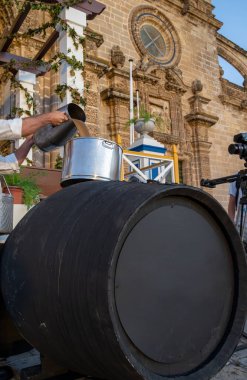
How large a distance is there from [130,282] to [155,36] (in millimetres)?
13611

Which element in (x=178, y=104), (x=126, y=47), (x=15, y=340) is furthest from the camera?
(x=178, y=104)

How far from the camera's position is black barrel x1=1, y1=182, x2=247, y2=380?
111 cm

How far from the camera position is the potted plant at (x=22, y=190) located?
3252 mm

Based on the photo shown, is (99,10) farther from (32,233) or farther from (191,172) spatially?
(191,172)

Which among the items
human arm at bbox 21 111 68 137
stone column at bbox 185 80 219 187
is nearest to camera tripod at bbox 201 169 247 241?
human arm at bbox 21 111 68 137

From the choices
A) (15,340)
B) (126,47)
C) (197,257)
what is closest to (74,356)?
(197,257)

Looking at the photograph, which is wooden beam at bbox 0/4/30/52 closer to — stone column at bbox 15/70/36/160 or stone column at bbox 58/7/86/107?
stone column at bbox 15/70/36/160

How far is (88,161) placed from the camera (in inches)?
80.2

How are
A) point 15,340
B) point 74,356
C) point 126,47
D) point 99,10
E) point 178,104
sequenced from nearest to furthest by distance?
1. point 74,356
2. point 15,340
3. point 99,10
4. point 126,47
5. point 178,104

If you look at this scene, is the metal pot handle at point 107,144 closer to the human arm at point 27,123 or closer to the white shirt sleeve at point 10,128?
the human arm at point 27,123

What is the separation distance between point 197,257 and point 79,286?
1.43 feet

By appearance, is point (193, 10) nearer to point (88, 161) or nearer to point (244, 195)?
point (244, 195)

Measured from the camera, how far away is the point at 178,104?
43.2ft

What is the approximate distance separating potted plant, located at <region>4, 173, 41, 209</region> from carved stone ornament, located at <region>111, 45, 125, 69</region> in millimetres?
8875
